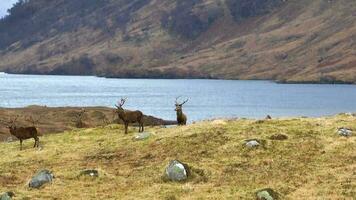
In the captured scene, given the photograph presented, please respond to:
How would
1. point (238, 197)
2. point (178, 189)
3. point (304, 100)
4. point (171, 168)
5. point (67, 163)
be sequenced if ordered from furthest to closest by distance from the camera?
point (304, 100) → point (67, 163) → point (171, 168) → point (178, 189) → point (238, 197)

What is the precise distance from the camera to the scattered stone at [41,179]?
31.2 metres

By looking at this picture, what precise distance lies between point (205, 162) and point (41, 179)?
29.4 ft

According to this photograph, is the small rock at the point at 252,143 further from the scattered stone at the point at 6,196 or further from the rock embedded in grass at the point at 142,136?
the scattered stone at the point at 6,196

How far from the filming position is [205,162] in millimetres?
34312

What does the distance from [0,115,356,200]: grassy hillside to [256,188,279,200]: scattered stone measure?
1.15ft

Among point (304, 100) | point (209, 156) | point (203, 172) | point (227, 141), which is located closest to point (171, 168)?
point (203, 172)

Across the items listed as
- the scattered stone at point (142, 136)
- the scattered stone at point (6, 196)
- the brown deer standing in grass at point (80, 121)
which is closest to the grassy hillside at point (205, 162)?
the scattered stone at point (6, 196)

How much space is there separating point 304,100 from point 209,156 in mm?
166944

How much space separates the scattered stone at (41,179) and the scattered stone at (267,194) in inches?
426

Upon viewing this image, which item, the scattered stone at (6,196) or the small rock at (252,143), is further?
the small rock at (252,143)

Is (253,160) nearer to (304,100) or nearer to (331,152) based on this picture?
(331,152)

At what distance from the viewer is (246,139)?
37.1 meters

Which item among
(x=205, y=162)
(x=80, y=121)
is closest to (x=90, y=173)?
(x=205, y=162)

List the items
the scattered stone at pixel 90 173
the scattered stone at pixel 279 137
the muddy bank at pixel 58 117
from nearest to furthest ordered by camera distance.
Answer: the scattered stone at pixel 90 173 < the scattered stone at pixel 279 137 < the muddy bank at pixel 58 117
